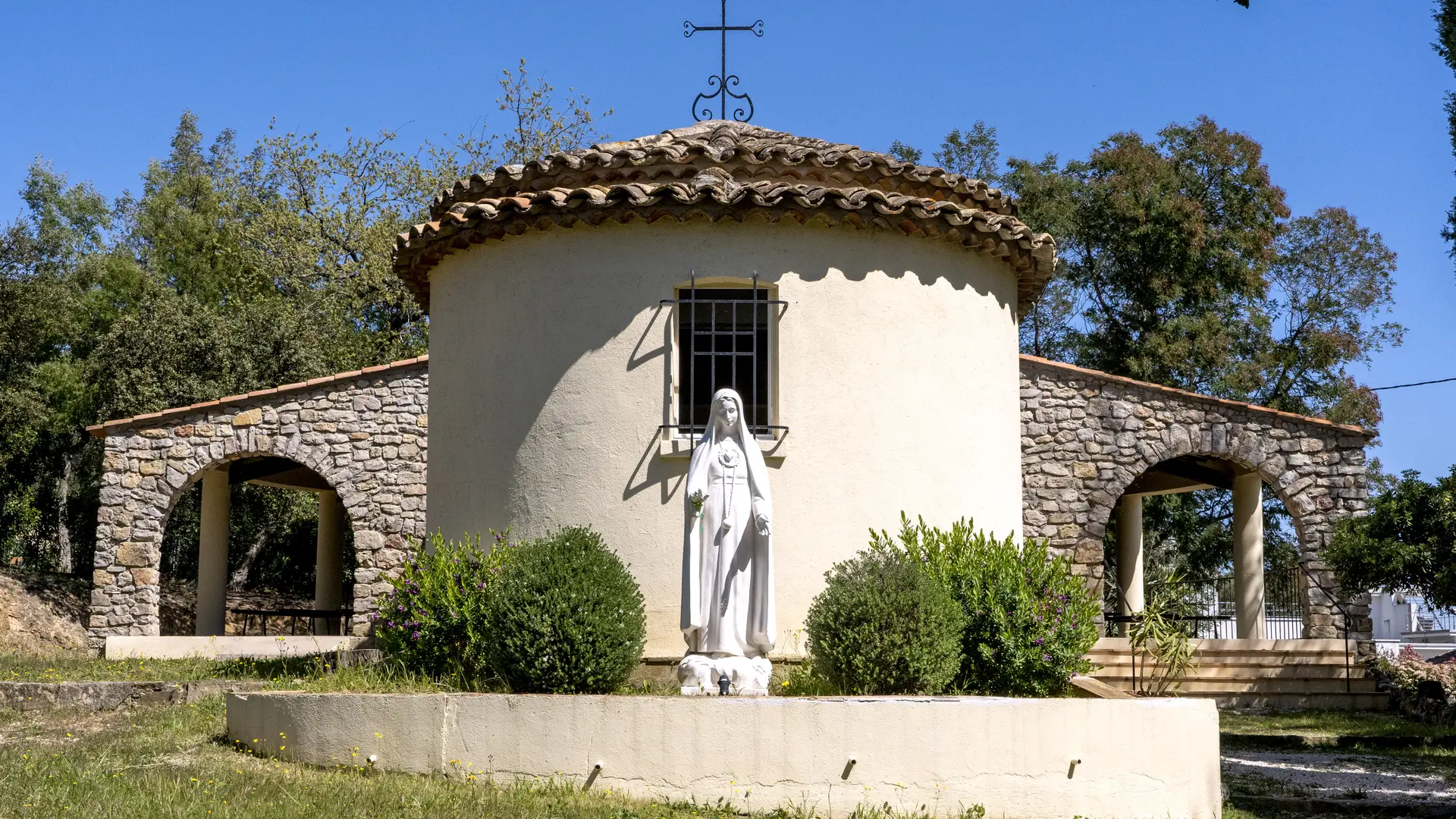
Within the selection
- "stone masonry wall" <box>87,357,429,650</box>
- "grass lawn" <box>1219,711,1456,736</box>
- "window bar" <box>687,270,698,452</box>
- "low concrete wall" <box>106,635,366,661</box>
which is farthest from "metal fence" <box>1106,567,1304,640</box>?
"window bar" <box>687,270,698,452</box>

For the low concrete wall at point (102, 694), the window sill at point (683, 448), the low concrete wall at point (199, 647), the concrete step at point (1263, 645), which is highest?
the window sill at point (683, 448)

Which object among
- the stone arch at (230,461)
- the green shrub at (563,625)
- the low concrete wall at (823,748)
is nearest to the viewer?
the low concrete wall at (823,748)

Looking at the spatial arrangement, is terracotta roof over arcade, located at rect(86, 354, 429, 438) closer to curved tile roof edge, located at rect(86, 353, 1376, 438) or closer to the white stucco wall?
curved tile roof edge, located at rect(86, 353, 1376, 438)

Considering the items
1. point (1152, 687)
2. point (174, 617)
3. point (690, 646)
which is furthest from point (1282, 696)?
point (174, 617)

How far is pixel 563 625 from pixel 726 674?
110 centimetres

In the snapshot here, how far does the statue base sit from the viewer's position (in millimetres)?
9023

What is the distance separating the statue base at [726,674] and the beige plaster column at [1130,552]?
13.1m

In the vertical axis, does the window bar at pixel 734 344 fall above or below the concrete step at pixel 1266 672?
above

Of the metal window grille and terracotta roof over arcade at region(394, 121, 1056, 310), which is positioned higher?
terracotta roof over arcade at region(394, 121, 1056, 310)

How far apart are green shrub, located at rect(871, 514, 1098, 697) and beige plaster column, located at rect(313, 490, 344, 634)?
1361 centimetres

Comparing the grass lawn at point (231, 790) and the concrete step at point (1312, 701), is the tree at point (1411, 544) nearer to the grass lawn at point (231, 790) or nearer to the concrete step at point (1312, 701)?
the concrete step at point (1312, 701)

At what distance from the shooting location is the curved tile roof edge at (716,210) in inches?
419

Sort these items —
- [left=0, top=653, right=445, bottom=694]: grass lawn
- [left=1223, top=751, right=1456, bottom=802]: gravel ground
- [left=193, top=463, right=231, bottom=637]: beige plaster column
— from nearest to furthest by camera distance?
1. [left=0, top=653, right=445, bottom=694]: grass lawn
2. [left=1223, top=751, right=1456, bottom=802]: gravel ground
3. [left=193, top=463, right=231, bottom=637]: beige plaster column

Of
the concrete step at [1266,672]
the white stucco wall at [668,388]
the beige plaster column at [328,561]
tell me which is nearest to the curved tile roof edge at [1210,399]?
the concrete step at [1266,672]
